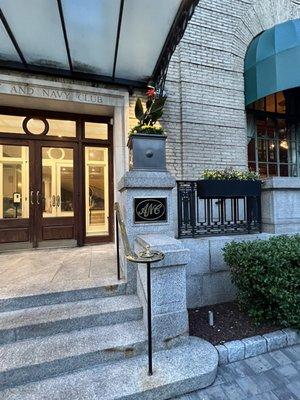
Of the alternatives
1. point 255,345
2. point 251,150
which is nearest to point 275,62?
point 251,150

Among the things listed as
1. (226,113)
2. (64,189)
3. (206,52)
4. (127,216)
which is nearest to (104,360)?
(127,216)

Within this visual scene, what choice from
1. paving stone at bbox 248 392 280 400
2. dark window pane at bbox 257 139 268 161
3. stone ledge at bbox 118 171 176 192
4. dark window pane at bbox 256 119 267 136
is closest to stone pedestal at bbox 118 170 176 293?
stone ledge at bbox 118 171 176 192

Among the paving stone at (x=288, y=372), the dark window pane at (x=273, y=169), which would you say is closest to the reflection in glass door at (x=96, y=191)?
the paving stone at (x=288, y=372)

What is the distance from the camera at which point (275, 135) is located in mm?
7680

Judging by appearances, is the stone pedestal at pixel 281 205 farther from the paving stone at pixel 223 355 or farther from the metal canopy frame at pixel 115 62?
the metal canopy frame at pixel 115 62

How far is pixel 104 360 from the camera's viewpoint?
2520 mm

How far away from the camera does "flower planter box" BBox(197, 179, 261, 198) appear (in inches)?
159

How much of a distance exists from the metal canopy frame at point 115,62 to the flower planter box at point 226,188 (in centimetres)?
265

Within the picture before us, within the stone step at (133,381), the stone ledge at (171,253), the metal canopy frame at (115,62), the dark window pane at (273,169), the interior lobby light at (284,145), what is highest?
the metal canopy frame at (115,62)

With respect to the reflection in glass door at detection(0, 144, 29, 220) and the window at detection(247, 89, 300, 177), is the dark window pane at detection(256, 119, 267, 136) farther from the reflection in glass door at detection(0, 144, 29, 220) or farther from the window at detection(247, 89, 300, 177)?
the reflection in glass door at detection(0, 144, 29, 220)

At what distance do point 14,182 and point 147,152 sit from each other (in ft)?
12.0

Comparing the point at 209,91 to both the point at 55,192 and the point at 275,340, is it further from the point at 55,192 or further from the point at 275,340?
the point at 275,340

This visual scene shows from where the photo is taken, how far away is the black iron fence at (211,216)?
13.6 feet

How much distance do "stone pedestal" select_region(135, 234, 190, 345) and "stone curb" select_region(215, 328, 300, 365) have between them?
1.62 feet
